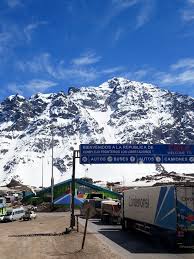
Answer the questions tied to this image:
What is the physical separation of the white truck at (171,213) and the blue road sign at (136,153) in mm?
10853

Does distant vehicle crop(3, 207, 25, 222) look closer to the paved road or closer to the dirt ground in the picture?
the dirt ground

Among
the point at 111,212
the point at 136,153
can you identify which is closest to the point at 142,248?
the point at 136,153

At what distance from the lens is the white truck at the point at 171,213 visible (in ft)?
78.2

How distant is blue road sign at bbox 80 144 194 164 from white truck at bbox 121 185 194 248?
10.9m

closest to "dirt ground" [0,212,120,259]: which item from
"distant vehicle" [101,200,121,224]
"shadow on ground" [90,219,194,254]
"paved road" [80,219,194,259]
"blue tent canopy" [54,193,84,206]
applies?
"paved road" [80,219,194,259]

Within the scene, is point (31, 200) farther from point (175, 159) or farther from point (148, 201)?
point (148, 201)

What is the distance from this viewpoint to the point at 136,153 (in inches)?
1614

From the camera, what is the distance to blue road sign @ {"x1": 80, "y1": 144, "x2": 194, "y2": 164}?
40.8m

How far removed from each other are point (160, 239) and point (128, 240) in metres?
2.75

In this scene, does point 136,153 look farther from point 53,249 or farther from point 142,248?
point 53,249

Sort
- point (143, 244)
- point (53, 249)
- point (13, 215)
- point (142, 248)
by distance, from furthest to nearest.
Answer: point (13, 215) → point (143, 244) → point (142, 248) → point (53, 249)

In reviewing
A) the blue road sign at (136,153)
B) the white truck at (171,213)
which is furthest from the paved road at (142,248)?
the blue road sign at (136,153)

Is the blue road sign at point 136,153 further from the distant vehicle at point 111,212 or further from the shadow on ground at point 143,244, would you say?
the shadow on ground at point 143,244

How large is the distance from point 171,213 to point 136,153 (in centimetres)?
1680
